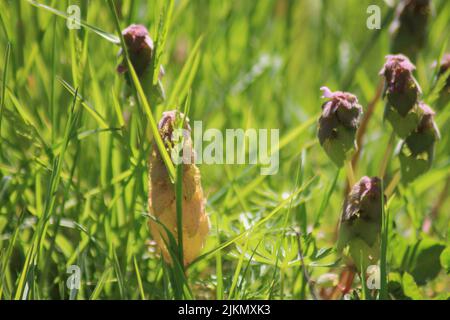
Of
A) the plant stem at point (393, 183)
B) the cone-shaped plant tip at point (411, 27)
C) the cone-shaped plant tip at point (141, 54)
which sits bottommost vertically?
the plant stem at point (393, 183)

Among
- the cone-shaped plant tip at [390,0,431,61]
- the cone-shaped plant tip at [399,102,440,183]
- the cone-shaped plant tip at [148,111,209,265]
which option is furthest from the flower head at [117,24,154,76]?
the cone-shaped plant tip at [390,0,431,61]

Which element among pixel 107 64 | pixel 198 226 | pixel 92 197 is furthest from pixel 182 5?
pixel 198 226

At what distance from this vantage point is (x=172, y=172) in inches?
36.9

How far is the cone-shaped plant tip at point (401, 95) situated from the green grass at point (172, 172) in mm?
118

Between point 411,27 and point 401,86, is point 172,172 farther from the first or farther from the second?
point 411,27

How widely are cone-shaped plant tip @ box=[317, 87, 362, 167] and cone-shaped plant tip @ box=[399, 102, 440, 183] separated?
0.41ft

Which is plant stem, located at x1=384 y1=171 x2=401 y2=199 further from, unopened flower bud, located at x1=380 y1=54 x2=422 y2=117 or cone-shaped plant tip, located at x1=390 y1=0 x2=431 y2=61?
cone-shaped plant tip, located at x1=390 y1=0 x2=431 y2=61

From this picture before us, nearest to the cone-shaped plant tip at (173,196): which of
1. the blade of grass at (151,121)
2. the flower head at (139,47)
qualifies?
the blade of grass at (151,121)

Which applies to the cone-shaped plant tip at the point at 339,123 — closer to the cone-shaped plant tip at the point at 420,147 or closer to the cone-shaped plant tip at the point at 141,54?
the cone-shaped plant tip at the point at 420,147

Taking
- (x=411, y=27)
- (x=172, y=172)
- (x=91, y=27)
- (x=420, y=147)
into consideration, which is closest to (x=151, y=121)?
(x=172, y=172)

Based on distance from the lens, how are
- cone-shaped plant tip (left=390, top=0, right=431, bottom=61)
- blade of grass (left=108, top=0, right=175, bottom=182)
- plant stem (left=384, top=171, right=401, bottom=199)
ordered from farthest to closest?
1. cone-shaped plant tip (left=390, top=0, right=431, bottom=61)
2. plant stem (left=384, top=171, right=401, bottom=199)
3. blade of grass (left=108, top=0, right=175, bottom=182)

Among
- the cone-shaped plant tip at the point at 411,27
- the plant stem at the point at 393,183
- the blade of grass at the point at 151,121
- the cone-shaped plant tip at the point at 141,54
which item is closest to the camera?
the blade of grass at the point at 151,121

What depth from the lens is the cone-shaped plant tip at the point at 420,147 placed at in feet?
3.42

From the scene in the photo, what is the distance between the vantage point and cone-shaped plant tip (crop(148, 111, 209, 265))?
946mm
